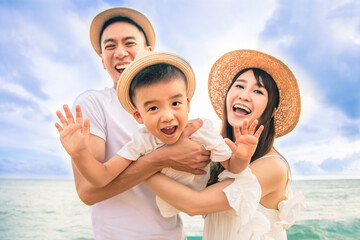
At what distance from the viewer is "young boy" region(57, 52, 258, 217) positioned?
6.66 ft

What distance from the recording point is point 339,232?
48.1 ft

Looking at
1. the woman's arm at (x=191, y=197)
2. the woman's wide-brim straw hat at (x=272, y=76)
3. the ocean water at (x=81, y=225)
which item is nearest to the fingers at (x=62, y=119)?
the woman's arm at (x=191, y=197)

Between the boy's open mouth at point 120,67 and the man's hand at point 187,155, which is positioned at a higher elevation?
the boy's open mouth at point 120,67

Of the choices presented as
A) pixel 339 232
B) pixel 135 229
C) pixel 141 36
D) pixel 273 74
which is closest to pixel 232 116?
pixel 273 74

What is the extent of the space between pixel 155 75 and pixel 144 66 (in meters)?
0.13

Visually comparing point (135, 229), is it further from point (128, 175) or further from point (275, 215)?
point (275, 215)

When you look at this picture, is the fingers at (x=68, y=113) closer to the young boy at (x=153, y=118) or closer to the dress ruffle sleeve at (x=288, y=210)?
the young boy at (x=153, y=118)

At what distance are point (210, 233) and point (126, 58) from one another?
5.81ft

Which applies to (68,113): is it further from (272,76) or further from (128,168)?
(272,76)

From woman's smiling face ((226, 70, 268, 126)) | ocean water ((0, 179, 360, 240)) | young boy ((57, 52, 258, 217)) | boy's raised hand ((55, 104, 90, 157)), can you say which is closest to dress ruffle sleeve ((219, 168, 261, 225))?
young boy ((57, 52, 258, 217))

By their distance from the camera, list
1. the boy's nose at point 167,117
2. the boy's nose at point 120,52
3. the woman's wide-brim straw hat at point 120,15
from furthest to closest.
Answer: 1. the woman's wide-brim straw hat at point 120,15
2. the boy's nose at point 120,52
3. the boy's nose at point 167,117

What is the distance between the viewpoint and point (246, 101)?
9.65ft

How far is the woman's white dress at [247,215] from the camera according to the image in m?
2.21

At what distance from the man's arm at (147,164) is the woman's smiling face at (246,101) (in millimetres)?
831
